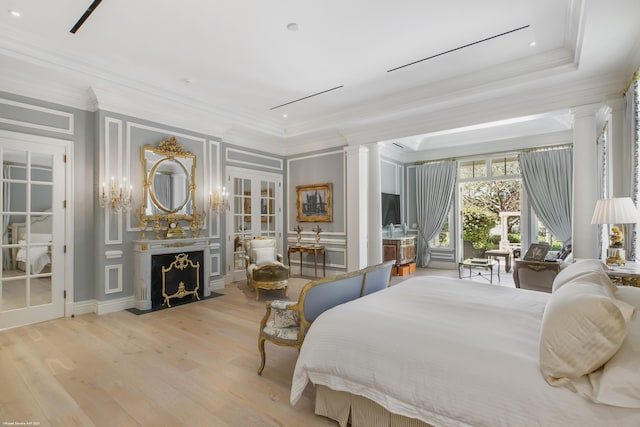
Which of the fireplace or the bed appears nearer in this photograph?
the bed

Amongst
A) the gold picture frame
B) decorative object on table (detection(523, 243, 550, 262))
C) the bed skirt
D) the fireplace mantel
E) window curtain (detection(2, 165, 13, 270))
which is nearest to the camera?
the bed skirt

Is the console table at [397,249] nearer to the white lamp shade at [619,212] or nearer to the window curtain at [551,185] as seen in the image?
the window curtain at [551,185]

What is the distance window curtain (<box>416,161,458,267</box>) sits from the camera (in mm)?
7746

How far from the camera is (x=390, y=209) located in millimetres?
7570

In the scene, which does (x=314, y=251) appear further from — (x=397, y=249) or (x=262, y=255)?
(x=397, y=249)

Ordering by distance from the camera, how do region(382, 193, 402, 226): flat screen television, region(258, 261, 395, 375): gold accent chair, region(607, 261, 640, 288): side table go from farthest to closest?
region(382, 193, 402, 226): flat screen television, region(607, 261, 640, 288): side table, region(258, 261, 395, 375): gold accent chair

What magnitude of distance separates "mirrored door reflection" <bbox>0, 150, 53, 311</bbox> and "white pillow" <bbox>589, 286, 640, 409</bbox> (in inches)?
205

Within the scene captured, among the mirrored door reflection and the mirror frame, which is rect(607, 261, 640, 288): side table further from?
the mirrored door reflection

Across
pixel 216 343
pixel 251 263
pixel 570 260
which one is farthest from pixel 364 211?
pixel 216 343

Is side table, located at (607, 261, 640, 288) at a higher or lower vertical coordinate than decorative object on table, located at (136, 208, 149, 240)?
lower

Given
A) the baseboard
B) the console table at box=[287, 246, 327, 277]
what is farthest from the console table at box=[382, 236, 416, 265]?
the baseboard

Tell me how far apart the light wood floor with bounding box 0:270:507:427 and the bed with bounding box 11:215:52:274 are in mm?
710

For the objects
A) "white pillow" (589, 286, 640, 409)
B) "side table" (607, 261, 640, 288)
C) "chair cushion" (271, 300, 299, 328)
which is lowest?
"chair cushion" (271, 300, 299, 328)

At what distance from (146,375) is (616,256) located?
14.3 feet
